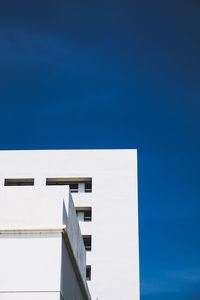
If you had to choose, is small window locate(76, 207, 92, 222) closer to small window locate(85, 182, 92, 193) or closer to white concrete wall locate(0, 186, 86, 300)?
small window locate(85, 182, 92, 193)

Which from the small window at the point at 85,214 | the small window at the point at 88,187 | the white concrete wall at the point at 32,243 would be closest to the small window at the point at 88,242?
the small window at the point at 85,214

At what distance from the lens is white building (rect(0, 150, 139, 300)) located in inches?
1494

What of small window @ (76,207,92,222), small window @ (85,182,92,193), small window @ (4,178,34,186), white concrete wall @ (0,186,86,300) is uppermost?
small window @ (4,178,34,186)

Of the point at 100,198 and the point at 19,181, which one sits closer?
the point at 100,198

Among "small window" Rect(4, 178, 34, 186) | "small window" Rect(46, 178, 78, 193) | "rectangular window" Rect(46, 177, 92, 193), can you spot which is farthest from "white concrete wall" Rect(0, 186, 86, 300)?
"small window" Rect(4, 178, 34, 186)

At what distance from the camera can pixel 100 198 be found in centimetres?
4128

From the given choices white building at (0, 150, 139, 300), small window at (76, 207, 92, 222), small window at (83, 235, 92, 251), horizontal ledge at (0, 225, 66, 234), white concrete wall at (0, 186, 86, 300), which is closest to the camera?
white concrete wall at (0, 186, 86, 300)

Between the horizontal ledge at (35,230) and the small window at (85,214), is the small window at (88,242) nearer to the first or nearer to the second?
the small window at (85,214)

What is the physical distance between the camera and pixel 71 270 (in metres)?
16.3

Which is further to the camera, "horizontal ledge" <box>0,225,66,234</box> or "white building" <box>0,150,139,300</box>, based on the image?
"white building" <box>0,150,139,300</box>

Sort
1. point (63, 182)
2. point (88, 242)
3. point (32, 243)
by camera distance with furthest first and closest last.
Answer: point (63, 182), point (88, 242), point (32, 243)

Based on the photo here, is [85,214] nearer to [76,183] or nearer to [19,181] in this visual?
[76,183]

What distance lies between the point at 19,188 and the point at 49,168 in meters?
28.8

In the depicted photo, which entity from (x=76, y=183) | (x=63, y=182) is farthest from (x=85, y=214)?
(x=63, y=182)
